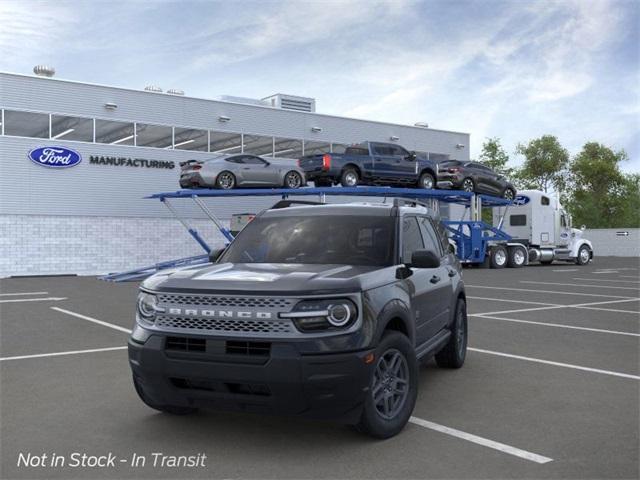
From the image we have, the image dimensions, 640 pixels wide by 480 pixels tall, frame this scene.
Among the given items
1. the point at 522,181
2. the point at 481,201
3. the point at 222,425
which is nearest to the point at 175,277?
the point at 222,425

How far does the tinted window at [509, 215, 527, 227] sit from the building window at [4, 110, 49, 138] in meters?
21.5

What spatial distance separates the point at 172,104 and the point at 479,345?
2436cm

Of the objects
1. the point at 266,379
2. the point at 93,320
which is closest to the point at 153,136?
the point at 93,320

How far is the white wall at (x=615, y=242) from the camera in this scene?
163ft

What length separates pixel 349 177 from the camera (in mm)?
24672

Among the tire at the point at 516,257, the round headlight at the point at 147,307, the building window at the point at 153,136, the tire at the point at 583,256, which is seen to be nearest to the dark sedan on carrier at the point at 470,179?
the tire at the point at 516,257

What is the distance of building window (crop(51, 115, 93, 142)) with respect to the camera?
2697 cm

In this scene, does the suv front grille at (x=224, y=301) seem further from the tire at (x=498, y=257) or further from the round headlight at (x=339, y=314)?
the tire at (x=498, y=257)

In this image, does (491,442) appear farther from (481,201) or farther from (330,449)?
(481,201)

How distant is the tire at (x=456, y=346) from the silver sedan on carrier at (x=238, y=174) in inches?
721

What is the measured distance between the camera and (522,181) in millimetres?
73625

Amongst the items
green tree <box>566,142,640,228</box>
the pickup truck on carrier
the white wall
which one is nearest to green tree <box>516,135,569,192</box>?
green tree <box>566,142,640,228</box>

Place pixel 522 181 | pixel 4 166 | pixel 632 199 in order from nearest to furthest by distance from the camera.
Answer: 1. pixel 4 166
2. pixel 522 181
3. pixel 632 199

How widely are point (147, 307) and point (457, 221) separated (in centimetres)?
2612
